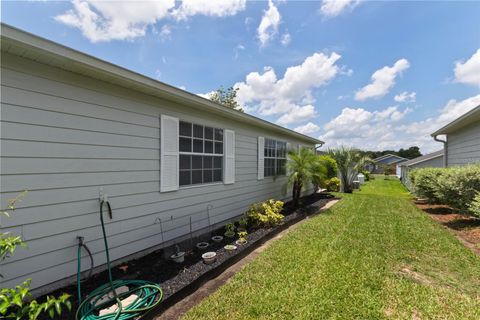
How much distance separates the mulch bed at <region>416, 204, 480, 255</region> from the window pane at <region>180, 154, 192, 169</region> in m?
5.51

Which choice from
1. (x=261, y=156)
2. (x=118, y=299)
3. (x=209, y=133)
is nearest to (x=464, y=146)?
(x=261, y=156)

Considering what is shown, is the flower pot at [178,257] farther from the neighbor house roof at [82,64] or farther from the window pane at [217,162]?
the neighbor house roof at [82,64]

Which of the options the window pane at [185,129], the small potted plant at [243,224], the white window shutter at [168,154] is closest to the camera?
the white window shutter at [168,154]

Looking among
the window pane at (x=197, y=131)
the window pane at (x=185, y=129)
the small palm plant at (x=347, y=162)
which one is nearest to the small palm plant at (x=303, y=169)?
the window pane at (x=197, y=131)

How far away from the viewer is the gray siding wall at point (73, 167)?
7.97 feet

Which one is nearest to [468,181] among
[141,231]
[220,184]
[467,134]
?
[467,134]

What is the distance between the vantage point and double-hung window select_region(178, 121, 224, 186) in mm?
4555

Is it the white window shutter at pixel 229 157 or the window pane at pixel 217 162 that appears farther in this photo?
the white window shutter at pixel 229 157

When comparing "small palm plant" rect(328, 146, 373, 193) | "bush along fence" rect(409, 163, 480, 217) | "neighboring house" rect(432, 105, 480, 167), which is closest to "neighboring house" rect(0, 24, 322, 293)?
"bush along fence" rect(409, 163, 480, 217)

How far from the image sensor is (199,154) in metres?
4.89

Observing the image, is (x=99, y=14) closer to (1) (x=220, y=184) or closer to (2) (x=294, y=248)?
(1) (x=220, y=184)

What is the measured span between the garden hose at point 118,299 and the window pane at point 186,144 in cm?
187

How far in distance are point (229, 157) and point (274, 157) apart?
3.09 meters

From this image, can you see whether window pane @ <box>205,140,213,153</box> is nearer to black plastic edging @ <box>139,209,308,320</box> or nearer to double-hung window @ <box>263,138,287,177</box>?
black plastic edging @ <box>139,209,308,320</box>
